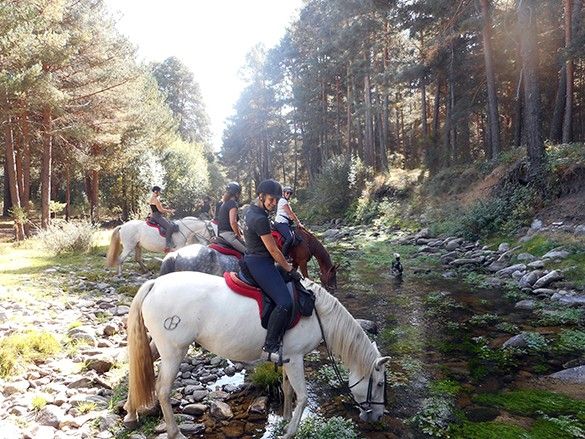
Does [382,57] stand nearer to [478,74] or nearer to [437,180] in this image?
[478,74]

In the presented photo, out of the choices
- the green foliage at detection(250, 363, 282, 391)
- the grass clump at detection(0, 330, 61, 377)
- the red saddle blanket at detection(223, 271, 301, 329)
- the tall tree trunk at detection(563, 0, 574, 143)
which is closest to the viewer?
the red saddle blanket at detection(223, 271, 301, 329)

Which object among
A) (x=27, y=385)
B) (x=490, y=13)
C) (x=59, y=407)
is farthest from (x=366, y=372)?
(x=490, y=13)

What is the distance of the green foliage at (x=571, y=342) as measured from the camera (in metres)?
6.61

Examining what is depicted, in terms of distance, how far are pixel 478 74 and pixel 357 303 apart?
65.2 feet

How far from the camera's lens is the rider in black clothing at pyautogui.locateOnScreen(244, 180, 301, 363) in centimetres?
429

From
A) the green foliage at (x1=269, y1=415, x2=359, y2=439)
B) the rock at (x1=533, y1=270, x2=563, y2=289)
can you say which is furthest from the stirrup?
the rock at (x1=533, y1=270, x2=563, y2=289)

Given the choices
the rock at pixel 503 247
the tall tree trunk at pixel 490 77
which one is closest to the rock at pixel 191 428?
the rock at pixel 503 247

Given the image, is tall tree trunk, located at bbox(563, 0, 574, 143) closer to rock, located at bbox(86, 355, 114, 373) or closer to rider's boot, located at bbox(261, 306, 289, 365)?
rider's boot, located at bbox(261, 306, 289, 365)

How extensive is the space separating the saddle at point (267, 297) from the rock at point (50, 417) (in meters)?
2.24

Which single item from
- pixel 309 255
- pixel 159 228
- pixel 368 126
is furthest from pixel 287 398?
pixel 368 126

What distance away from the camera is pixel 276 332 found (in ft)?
14.1

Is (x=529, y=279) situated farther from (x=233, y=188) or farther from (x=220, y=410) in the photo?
(x=220, y=410)

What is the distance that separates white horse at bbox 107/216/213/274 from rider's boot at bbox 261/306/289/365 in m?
7.19

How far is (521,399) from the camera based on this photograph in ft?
17.1
